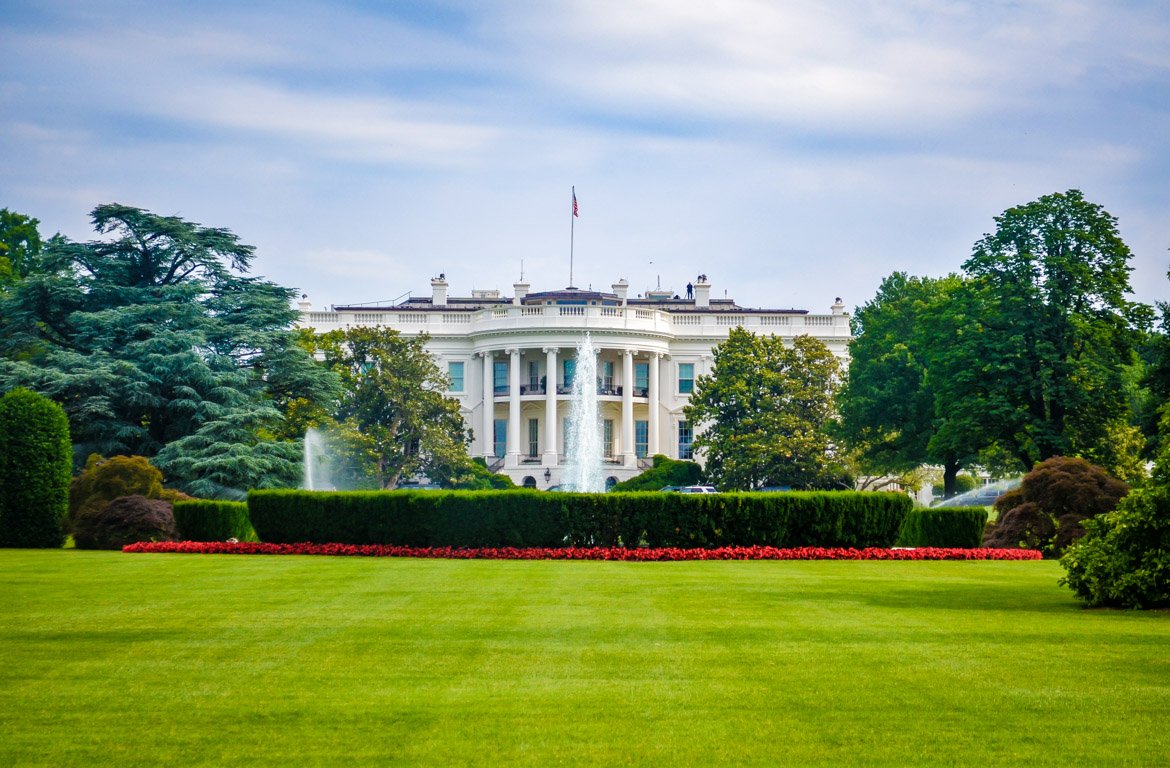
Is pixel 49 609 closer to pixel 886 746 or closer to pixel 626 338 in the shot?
pixel 886 746

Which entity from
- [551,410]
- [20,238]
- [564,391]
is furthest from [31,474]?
[564,391]

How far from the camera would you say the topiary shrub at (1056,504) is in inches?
1094

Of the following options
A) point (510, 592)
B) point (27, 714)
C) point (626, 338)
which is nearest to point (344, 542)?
point (510, 592)

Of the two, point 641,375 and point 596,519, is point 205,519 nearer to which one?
point 596,519

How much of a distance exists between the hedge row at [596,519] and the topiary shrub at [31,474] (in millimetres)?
5798

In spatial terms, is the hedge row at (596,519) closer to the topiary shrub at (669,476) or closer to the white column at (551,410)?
the topiary shrub at (669,476)

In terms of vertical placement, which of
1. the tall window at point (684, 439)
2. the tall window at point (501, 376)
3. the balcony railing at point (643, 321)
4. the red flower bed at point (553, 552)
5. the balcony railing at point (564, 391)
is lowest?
the red flower bed at point (553, 552)

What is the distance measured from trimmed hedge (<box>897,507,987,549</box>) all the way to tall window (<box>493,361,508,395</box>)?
5212cm

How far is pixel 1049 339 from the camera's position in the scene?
4078cm

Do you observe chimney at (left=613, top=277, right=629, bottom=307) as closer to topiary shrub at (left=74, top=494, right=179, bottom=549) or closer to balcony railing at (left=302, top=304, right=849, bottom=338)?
balcony railing at (left=302, top=304, right=849, bottom=338)

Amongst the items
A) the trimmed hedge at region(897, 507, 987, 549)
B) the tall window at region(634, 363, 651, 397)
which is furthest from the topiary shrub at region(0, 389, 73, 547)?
the tall window at region(634, 363, 651, 397)

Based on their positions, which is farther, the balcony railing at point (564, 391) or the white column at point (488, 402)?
the white column at point (488, 402)

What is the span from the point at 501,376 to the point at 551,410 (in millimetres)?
6672

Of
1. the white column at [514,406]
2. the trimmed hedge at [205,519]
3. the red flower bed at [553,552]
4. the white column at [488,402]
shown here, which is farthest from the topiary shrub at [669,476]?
the red flower bed at [553,552]
